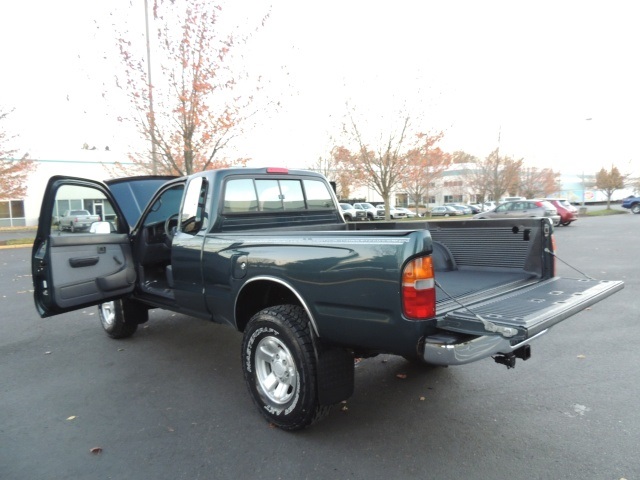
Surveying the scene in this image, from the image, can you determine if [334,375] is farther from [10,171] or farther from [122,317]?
[10,171]

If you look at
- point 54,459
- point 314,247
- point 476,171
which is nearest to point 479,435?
point 314,247

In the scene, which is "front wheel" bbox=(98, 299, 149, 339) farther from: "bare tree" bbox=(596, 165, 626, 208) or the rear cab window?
"bare tree" bbox=(596, 165, 626, 208)

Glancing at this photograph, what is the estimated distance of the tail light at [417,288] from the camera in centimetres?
258

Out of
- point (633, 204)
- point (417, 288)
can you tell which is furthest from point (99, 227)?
point (633, 204)

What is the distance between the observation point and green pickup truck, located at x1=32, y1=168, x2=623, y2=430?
263 cm

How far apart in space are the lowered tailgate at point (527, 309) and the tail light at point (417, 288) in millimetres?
176

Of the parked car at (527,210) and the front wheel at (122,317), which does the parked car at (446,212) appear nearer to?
the parked car at (527,210)

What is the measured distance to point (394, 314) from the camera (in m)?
2.63

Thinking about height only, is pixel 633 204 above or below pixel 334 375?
below

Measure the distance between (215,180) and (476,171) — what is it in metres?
38.4

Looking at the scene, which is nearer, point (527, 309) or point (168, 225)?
point (527, 309)

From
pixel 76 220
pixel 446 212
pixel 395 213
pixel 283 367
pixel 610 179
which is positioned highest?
pixel 610 179

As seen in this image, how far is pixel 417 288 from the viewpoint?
2588 mm

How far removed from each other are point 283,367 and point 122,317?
10.1 ft
